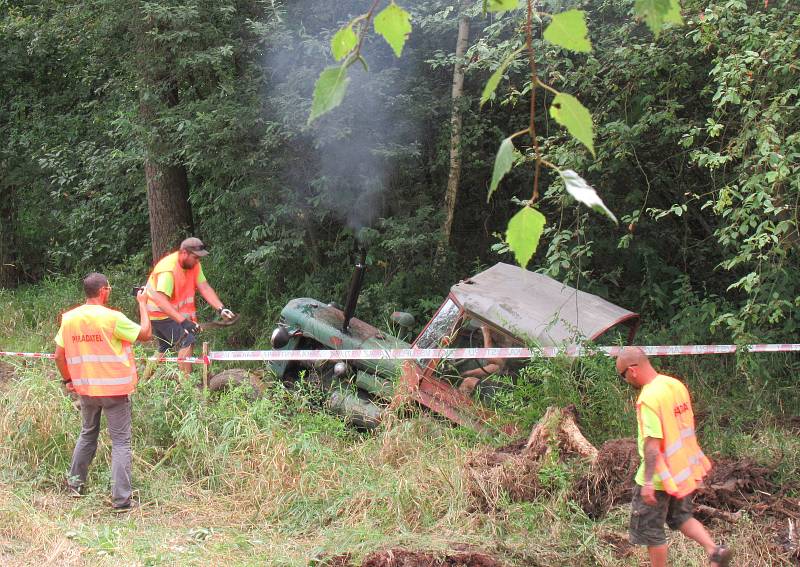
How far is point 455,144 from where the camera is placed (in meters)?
10.6

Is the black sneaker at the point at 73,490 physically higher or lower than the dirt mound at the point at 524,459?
lower

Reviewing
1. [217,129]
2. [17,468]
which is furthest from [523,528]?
[217,129]

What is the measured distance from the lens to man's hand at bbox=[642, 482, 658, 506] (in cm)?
459

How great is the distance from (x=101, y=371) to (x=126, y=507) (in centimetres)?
94

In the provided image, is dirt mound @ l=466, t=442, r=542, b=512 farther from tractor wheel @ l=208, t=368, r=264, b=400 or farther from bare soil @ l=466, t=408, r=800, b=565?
tractor wheel @ l=208, t=368, r=264, b=400

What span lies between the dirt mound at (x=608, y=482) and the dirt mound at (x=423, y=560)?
0.96 meters

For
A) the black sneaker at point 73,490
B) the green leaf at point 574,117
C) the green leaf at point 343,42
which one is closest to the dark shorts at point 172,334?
the black sneaker at point 73,490

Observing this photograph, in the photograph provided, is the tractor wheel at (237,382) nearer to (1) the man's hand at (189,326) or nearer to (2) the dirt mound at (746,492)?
(1) the man's hand at (189,326)

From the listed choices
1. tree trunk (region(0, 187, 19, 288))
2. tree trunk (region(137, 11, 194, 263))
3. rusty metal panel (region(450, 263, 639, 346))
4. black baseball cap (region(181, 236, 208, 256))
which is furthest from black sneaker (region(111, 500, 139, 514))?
tree trunk (region(0, 187, 19, 288))

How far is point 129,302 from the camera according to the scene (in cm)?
1278

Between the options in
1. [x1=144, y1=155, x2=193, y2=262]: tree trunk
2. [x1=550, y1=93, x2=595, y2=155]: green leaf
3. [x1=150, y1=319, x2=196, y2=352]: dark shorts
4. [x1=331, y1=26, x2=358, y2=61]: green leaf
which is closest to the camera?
[x1=550, y1=93, x2=595, y2=155]: green leaf

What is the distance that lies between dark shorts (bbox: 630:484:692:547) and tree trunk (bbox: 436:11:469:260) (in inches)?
243

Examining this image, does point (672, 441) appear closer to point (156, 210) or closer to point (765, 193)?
point (765, 193)

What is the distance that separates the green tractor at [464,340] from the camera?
22.6 ft
